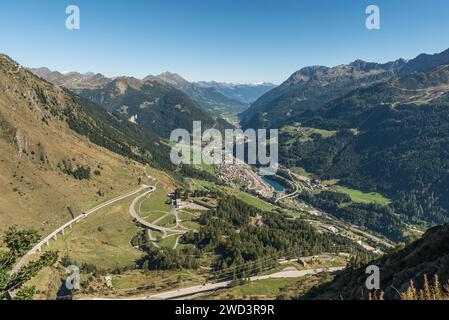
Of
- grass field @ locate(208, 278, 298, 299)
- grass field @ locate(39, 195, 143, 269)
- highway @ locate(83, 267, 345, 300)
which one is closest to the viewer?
grass field @ locate(208, 278, 298, 299)

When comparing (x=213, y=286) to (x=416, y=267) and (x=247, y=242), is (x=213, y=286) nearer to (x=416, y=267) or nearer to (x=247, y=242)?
(x=247, y=242)

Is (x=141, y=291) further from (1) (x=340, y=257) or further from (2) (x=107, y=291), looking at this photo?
(1) (x=340, y=257)

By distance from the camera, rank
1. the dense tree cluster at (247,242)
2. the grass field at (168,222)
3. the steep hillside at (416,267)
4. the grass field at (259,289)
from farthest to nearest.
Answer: the grass field at (168,222) < the dense tree cluster at (247,242) < the grass field at (259,289) < the steep hillside at (416,267)

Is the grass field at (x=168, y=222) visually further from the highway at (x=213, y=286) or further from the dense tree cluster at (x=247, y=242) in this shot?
the highway at (x=213, y=286)

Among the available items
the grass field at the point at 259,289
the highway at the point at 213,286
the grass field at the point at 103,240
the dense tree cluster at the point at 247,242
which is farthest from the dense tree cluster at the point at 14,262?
the grass field at the point at 103,240

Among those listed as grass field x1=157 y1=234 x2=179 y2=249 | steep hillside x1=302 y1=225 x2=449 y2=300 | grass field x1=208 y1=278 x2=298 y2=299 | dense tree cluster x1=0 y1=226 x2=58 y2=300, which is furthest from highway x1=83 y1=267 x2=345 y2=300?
dense tree cluster x1=0 y1=226 x2=58 y2=300

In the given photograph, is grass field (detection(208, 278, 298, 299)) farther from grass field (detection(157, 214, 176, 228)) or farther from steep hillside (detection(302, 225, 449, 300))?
grass field (detection(157, 214, 176, 228))

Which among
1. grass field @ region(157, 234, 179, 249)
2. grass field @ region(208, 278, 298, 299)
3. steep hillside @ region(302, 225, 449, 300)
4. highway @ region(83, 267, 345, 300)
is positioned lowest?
highway @ region(83, 267, 345, 300)

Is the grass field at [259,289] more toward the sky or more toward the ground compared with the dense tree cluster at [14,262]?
more toward the ground

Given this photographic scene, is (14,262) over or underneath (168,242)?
over

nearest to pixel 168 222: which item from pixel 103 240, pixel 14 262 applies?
pixel 103 240

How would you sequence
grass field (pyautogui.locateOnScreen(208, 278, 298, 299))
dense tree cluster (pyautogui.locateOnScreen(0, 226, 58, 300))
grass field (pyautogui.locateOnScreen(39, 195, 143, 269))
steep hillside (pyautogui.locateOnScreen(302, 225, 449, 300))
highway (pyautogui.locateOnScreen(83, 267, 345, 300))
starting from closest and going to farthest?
1. steep hillside (pyautogui.locateOnScreen(302, 225, 449, 300))
2. dense tree cluster (pyautogui.locateOnScreen(0, 226, 58, 300))
3. grass field (pyautogui.locateOnScreen(208, 278, 298, 299))
4. highway (pyautogui.locateOnScreen(83, 267, 345, 300))
5. grass field (pyautogui.locateOnScreen(39, 195, 143, 269))

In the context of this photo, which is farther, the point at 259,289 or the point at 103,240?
the point at 103,240

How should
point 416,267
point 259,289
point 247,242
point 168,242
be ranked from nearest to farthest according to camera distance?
point 416,267 → point 259,289 → point 247,242 → point 168,242
